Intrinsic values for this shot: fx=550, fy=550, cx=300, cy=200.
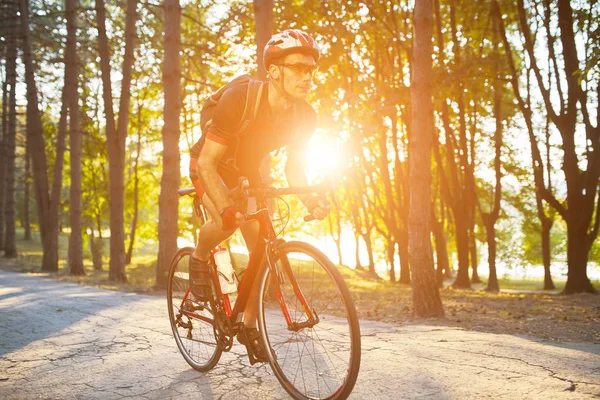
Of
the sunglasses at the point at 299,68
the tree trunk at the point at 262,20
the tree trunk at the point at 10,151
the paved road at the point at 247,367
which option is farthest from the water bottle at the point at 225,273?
the tree trunk at the point at 10,151

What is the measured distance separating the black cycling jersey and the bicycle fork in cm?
72

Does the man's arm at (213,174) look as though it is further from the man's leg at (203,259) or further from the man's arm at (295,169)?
the man's arm at (295,169)

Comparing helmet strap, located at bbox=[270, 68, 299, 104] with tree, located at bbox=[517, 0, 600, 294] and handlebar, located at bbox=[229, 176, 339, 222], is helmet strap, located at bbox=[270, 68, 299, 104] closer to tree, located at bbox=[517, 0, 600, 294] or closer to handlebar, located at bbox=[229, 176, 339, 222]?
handlebar, located at bbox=[229, 176, 339, 222]

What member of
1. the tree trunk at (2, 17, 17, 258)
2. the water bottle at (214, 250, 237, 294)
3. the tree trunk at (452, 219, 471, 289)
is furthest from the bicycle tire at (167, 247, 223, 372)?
the tree trunk at (2, 17, 17, 258)

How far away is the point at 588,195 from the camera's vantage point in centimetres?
1437

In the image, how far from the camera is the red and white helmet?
3447 millimetres

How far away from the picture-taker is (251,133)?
3734mm

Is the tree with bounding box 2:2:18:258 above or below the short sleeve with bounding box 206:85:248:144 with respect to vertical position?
above

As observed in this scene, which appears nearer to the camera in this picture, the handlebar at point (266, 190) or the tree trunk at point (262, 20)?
the handlebar at point (266, 190)

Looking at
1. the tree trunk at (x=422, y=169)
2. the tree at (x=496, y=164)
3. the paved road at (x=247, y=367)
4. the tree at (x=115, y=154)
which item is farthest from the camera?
the tree at (x=496, y=164)

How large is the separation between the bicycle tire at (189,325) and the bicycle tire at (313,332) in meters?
0.82

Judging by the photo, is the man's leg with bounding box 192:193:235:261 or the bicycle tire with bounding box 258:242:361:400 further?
the man's leg with bounding box 192:193:235:261

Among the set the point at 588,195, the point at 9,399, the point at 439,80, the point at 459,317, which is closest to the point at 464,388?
the point at 9,399

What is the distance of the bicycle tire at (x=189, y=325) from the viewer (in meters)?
4.25
